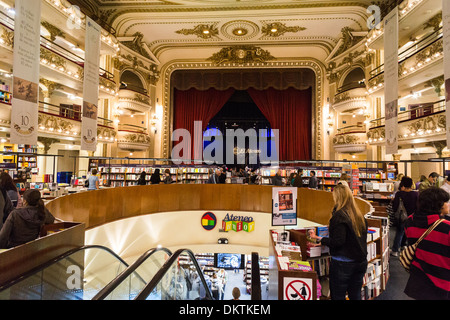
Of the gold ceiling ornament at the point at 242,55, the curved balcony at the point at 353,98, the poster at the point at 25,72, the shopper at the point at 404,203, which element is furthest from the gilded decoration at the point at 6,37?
the curved balcony at the point at 353,98

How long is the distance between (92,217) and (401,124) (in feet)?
31.6

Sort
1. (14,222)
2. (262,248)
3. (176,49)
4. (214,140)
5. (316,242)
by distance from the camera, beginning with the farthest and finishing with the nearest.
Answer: (214,140) → (176,49) → (262,248) → (316,242) → (14,222)

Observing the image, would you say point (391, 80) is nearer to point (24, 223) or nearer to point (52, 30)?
point (24, 223)

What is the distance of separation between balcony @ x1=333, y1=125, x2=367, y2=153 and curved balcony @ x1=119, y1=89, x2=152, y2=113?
9.54 m

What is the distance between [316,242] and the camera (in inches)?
119

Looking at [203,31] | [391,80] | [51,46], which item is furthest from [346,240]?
[203,31]

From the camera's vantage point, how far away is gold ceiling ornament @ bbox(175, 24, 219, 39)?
39.9 ft

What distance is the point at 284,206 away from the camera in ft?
14.5

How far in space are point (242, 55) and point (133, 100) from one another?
6.21m

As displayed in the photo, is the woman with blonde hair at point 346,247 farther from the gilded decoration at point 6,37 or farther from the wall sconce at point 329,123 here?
the wall sconce at point 329,123

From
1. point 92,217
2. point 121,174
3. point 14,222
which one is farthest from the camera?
point 121,174

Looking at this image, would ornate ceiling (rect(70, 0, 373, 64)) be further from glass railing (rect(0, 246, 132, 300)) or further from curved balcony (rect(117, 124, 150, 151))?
glass railing (rect(0, 246, 132, 300))
